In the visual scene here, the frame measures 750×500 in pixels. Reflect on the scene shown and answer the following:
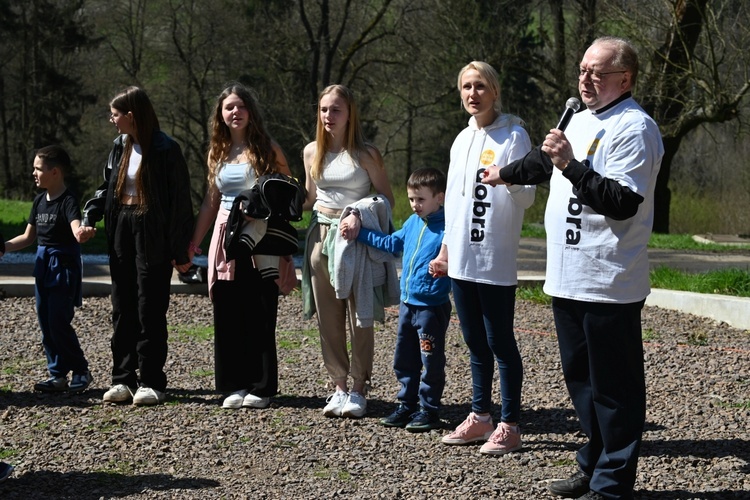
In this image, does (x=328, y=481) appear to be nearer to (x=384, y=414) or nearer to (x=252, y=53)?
(x=384, y=414)

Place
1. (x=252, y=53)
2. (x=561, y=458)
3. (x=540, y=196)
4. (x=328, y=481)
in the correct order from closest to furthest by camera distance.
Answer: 1. (x=328, y=481)
2. (x=561, y=458)
3. (x=540, y=196)
4. (x=252, y=53)

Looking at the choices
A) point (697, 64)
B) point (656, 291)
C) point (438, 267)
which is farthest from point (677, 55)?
point (438, 267)

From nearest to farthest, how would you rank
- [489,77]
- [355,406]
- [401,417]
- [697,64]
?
[489,77] < [401,417] < [355,406] < [697,64]

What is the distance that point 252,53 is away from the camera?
32.0 metres

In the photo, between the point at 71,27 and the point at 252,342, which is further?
the point at 71,27

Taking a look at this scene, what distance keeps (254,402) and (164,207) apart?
1.21 meters

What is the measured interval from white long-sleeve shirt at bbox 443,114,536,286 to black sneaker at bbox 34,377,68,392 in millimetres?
2767

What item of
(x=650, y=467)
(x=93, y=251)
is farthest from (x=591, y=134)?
(x=93, y=251)

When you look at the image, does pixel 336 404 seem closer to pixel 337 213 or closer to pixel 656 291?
pixel 337 213

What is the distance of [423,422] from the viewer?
5215 millimetres

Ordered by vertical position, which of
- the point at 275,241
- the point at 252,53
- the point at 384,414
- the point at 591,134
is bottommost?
the point at 384,414

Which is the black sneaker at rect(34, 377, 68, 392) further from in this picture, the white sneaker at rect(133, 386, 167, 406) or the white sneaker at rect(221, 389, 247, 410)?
the white sneaker at rect(221, 389, 247, 410)

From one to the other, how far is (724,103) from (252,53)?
16707 mm

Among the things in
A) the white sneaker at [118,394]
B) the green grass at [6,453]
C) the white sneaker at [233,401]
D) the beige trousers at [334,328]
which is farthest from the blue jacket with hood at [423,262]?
the green grass at [6,453]
